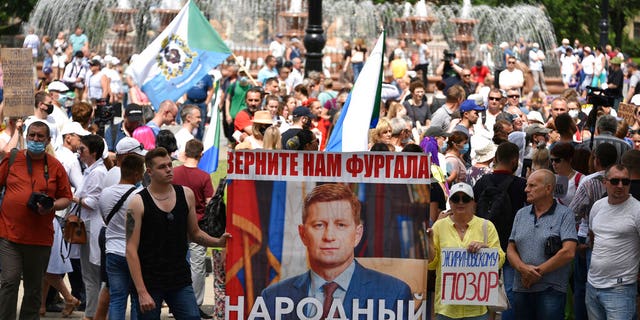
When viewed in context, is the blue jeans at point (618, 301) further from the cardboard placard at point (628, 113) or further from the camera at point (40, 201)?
the cardboard placard at point (628, 113)

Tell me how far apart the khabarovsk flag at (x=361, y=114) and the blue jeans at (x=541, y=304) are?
107 inches

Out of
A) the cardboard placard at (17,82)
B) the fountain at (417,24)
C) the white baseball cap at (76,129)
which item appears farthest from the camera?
the fountain at (417,24)

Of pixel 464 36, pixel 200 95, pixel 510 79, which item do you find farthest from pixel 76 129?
pixel 464 36

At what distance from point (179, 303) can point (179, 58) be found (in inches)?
315

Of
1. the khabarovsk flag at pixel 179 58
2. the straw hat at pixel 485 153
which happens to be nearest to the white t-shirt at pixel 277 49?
the khabarovsk flag at pixel 179 58

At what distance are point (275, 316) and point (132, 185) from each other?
228 centimetres

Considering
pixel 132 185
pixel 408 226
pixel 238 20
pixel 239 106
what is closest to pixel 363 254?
pixel 408 226

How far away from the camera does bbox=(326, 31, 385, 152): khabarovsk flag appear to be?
12273 mm

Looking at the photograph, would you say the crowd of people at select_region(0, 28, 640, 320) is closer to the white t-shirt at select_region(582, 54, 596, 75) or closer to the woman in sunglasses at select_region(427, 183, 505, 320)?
the woman in sunglasses at select_region(427, 183, 505, 320)

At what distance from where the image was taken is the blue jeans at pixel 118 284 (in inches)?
380

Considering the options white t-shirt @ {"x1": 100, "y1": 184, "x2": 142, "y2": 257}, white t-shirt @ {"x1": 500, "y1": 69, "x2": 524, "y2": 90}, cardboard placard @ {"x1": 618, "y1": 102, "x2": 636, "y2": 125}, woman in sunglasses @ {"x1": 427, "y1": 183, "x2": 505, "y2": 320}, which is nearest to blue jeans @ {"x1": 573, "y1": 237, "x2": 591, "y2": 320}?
woman in sunglasses @ {"x1": 427, "y1": 183, "x2": 505, "y2": 320}

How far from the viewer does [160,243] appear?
912cm

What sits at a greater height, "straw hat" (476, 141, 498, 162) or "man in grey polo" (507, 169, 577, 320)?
"straw hat" (476, 141, 498, 162)

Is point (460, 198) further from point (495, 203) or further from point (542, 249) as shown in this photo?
point (495, 203)
